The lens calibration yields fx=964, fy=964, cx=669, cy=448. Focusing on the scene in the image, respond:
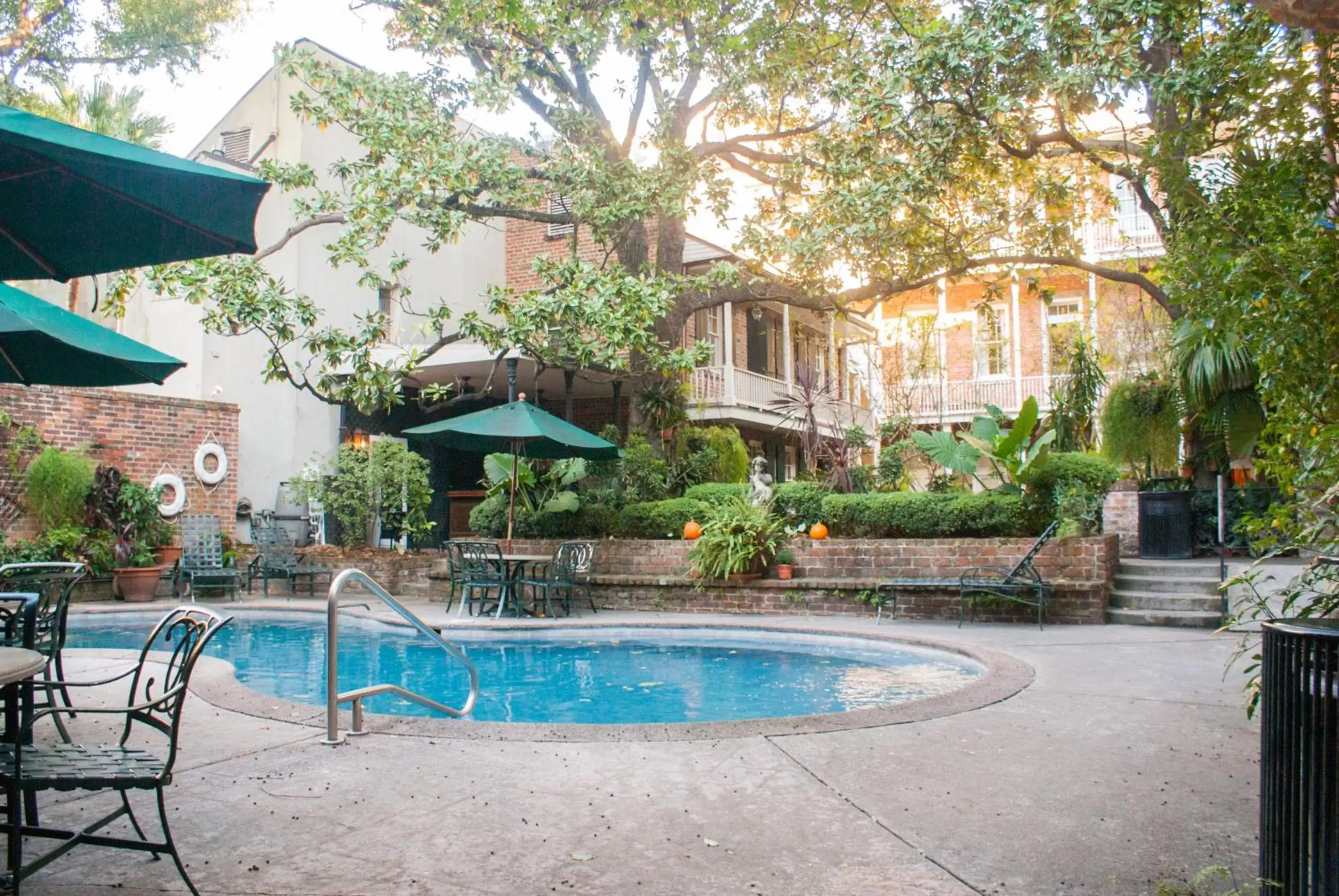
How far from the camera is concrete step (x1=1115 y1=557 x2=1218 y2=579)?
11441 mm

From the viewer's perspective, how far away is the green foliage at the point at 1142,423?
46.4 ft

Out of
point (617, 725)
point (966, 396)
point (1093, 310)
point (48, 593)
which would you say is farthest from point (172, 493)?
point (1093, 310)

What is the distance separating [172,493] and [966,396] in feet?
57.0

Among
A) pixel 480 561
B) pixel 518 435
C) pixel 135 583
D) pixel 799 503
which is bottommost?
pixel 135 583

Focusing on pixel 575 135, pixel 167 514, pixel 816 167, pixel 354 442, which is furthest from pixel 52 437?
pixel 816 167

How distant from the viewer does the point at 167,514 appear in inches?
590

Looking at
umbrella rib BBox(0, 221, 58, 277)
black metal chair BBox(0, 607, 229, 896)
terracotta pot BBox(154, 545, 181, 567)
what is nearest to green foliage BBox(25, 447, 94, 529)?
terracotta pot BBox(154, 545, 181, 567)

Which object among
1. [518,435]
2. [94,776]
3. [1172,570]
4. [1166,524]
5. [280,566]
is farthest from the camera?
[280,566]

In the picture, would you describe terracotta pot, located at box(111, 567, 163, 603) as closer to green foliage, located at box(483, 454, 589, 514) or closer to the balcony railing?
green foliage, located at box(483, 454, 589, 514)

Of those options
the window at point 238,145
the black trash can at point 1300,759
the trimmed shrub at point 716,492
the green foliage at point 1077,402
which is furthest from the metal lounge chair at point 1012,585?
the window at point 238,145

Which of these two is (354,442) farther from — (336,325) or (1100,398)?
(1100,398)

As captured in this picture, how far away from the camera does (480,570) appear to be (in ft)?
38.8

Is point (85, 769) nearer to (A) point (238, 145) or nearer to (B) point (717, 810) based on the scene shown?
(B) point (717, 810)

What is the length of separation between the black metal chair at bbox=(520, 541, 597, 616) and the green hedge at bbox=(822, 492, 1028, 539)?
3248mm
